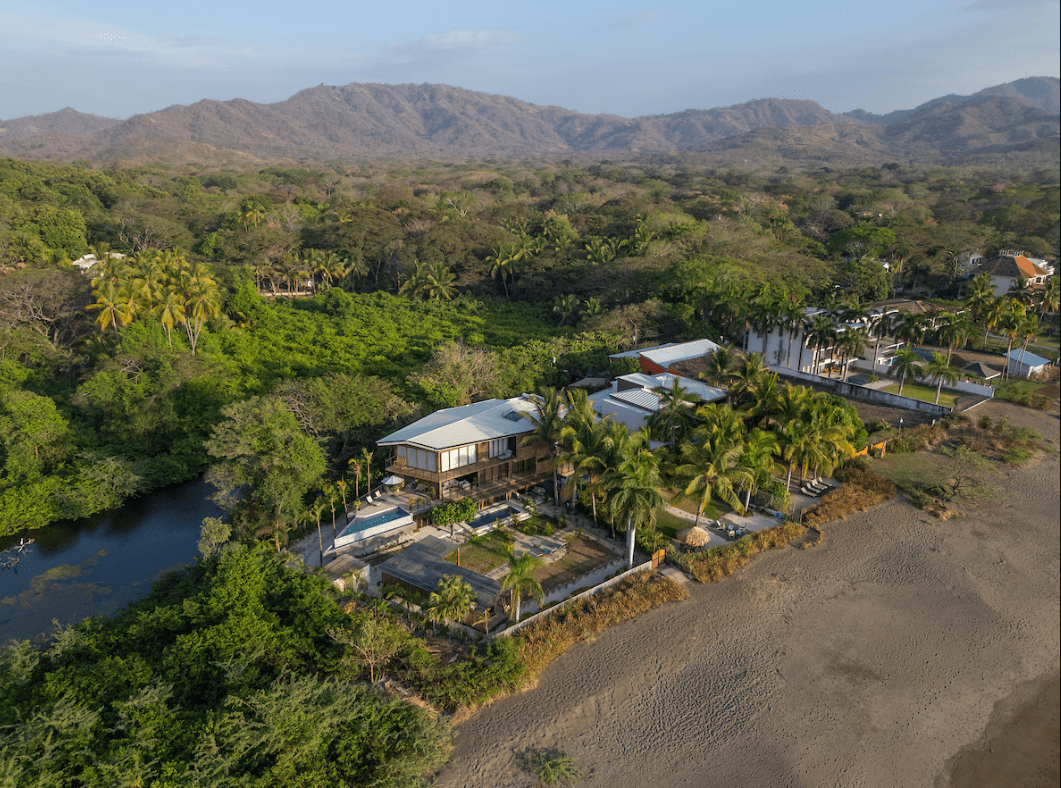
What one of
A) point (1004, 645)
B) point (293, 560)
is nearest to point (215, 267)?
point (293, 560)

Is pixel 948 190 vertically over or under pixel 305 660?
over

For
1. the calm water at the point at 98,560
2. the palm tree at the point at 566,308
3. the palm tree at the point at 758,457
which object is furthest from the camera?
the palm tree at the point at 566,308

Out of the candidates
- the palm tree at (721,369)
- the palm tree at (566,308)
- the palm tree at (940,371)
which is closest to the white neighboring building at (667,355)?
the palm tree at (721,369)

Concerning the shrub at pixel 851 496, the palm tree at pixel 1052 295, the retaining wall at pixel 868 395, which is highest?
the palm tree at pixel 1052 295

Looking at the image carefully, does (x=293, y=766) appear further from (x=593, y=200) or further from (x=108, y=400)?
(x=593, y=200)

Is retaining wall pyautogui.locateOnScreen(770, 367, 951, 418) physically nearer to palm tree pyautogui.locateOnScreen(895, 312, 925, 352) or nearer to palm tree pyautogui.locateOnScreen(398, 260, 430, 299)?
palm tree pyautogui.locateOnScreen(895, 312, 925, 352)

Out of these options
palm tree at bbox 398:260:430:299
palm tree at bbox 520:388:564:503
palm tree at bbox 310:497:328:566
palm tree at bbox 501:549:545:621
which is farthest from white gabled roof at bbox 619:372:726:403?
palm tree at bbox 398:260:430:299

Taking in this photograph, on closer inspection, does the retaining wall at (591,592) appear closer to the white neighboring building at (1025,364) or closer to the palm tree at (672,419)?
the palm tree at (672,419)
